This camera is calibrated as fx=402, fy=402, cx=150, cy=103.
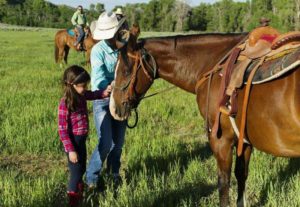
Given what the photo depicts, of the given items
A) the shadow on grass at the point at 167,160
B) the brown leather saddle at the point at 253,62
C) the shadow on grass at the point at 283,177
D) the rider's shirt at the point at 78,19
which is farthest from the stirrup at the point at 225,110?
the rider's shirt at the point at 78,19

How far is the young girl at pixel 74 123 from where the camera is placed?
12.0 ft

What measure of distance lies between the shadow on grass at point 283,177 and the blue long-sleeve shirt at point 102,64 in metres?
2.00

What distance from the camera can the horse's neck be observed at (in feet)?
12.5

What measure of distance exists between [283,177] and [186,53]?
1.92 meters

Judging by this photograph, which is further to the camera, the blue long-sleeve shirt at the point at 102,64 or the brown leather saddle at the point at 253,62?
the blue long-sleeve shirt at the point at 102,64

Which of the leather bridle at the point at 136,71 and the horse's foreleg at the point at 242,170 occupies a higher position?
the leather bridle at the point at 136,71

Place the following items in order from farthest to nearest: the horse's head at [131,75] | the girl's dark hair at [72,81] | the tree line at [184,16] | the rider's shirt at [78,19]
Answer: the tree line at [184,16] < the rider's shirt at [78,19] < the horse's head at [131,75] < the girl's dark hair at [72,81]

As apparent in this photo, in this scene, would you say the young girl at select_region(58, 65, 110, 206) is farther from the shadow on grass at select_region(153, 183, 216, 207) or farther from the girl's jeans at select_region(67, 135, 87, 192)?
the shadow on grass at select_region(153, 183, 216, 207)

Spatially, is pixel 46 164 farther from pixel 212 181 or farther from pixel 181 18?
pixel 181 18

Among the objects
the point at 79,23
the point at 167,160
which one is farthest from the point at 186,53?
the point at 79,23

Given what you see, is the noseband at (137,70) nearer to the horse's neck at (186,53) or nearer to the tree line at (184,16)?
the horse's neck at (186,53)

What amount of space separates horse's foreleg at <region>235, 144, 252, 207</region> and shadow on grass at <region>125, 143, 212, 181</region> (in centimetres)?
104

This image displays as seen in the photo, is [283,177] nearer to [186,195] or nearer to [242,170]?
[242,170]

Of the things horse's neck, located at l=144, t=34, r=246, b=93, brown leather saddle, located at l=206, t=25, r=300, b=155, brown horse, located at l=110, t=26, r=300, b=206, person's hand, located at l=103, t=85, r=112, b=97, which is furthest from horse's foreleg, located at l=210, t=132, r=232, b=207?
person's hand, located at l=103, t=85, r=112, b=97
